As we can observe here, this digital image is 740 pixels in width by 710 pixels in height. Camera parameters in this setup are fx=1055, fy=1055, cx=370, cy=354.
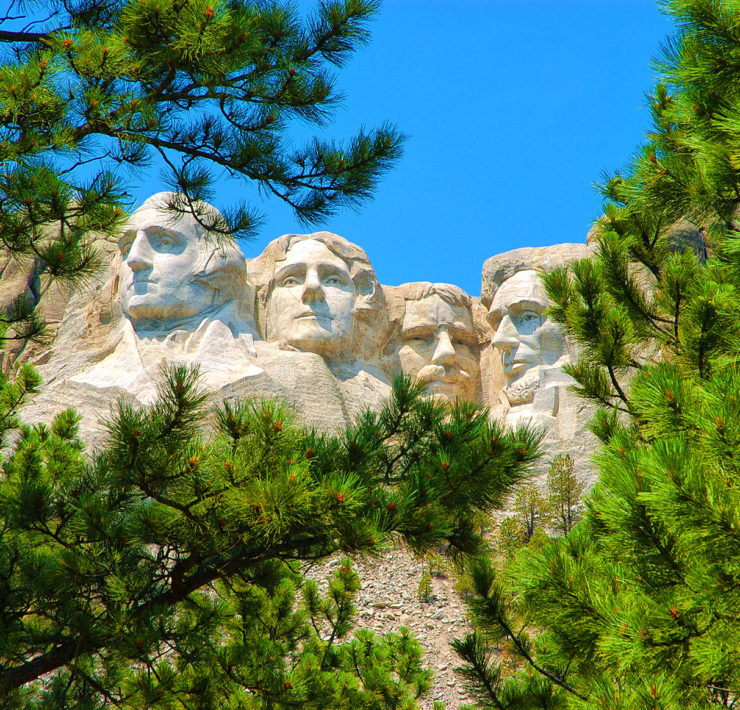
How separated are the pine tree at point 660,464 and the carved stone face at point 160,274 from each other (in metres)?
5.81

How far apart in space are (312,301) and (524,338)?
8.41 ft

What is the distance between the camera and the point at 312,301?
482 inches

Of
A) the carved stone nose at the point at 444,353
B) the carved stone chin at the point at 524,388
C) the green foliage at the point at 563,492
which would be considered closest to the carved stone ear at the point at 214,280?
the carved stone nose at the point at 444,353

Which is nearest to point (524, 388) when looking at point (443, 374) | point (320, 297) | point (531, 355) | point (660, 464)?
point (531, 355)

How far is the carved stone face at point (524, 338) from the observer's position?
1238 cm

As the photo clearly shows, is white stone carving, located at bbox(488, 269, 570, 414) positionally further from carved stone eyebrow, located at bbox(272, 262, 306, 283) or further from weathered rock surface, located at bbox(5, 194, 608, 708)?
carved stone eyebrow, located at bbox(272, 262, 306, 283)

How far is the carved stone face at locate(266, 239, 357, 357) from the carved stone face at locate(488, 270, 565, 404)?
Result: 6.05 feet

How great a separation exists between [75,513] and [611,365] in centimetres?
322

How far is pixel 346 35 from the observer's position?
5.90m

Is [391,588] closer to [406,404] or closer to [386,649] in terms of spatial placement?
[386,649]

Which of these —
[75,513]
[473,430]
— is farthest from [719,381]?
[75,513]

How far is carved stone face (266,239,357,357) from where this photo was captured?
39.4ft

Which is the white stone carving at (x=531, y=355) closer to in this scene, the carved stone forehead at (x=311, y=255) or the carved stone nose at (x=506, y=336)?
the carved stone nose at (x=506, y=336)

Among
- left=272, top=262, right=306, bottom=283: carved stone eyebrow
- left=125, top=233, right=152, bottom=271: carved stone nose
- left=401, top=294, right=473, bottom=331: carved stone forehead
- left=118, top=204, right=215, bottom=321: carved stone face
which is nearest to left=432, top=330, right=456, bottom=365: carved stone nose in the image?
left=401, top=294, right=473, bottom=331: carved stone forehead
